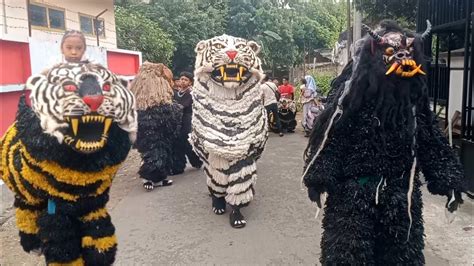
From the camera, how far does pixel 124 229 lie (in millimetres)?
4660

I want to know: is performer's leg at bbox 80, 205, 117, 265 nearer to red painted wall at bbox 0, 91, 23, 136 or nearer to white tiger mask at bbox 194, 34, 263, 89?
white tiger mask at bbox 194, 34, 263, 89

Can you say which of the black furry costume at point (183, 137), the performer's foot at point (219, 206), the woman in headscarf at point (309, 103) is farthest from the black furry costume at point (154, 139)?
the woman in headscarf at point (309, 103)

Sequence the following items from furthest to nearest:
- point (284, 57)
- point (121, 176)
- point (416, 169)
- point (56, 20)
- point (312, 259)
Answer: point (284, 57) → point (56, 20) → point (121, 176) → point (312, 259) → point (416, 169)

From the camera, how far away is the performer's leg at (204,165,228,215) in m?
4.64

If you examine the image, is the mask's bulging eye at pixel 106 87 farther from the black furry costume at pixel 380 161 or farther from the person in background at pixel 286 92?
the person in background at pixel 286 92

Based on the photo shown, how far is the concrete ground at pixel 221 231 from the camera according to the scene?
152 inches

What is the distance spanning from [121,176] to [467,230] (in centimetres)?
498

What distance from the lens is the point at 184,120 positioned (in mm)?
6953

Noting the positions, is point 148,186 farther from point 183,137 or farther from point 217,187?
point 217,187

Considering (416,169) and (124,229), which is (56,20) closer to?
(124,229)

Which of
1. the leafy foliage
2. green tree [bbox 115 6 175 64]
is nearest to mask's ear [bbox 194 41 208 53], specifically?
green tree [bbox 115 6 175 64]

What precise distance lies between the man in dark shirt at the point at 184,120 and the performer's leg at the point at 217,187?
209 centimetres

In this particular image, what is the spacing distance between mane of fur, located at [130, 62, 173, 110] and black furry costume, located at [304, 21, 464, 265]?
3730mm

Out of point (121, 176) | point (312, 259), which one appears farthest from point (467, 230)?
point (121, 176)
